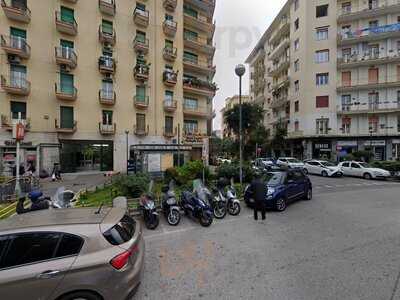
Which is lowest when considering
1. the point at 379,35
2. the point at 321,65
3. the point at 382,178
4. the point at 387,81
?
the point at 382,178

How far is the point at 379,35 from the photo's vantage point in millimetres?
30578

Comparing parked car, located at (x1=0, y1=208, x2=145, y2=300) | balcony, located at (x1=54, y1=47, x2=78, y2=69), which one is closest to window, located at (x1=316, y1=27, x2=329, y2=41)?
balcony, located at (x1=54, y1=47, x2=78, y2=69)

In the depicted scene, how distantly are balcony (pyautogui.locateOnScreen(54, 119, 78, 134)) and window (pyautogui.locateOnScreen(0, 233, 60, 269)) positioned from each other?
20.9 meters

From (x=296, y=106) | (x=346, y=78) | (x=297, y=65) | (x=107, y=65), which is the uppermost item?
(x=297, y=65)

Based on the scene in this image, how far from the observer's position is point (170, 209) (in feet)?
23.9

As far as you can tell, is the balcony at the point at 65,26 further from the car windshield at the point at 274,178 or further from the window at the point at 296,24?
the window at the point at 296,24

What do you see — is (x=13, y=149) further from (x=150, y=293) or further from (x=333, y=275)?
(x=333, y=275)

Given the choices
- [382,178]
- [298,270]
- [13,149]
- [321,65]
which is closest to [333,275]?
[298,270]

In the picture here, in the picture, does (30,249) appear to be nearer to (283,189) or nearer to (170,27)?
(283,189)

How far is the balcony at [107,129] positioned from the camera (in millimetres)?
23234

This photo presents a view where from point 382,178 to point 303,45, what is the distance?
2179cm

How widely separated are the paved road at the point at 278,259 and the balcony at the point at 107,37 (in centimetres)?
2197

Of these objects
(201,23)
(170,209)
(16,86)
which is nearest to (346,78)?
(201,23)

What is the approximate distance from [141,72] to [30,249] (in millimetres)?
24319
